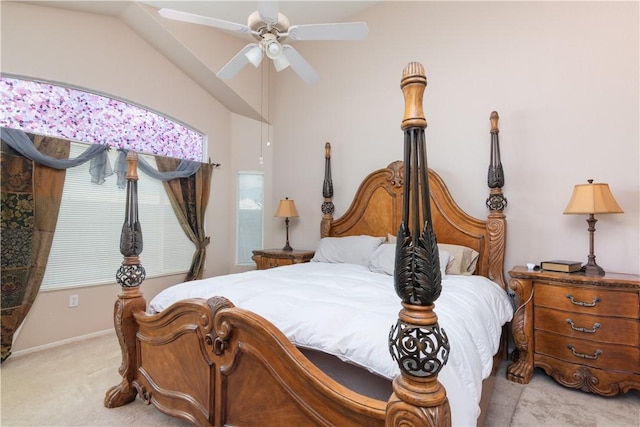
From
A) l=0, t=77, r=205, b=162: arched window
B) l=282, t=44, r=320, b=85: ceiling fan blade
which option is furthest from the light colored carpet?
l=282, t=44, r=320, b=85: ceiling fan blade

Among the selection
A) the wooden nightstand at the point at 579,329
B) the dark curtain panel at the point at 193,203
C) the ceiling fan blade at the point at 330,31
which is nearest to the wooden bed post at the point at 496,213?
the wooden nightstand at the point at 579,329

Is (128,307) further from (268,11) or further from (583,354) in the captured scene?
(583,354)

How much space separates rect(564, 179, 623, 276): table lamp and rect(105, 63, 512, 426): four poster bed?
1.92 feet

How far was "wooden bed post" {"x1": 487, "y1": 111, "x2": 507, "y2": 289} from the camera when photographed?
2.84 meters

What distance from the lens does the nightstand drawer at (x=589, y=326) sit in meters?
2.10

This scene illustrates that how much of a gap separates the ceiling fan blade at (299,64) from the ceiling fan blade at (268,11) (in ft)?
0.80

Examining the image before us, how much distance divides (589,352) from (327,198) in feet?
9.01

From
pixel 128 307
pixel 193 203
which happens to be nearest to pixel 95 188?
pixel 193 203

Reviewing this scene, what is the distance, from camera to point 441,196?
10.5 feet

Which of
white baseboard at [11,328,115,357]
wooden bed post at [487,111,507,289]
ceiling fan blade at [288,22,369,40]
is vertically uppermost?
ceiling fan blade at [288,22,369,40]

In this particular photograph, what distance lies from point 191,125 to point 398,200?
2.85 meters

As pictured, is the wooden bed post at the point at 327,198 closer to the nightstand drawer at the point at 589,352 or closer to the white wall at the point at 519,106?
the white wall at the point at 519,106

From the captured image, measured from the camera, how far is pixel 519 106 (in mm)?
2906

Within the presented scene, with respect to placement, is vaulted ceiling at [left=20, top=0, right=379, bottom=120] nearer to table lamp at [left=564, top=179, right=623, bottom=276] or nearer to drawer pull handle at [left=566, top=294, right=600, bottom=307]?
table lamp at [left=564, top=179, right=623, bottom=276]
